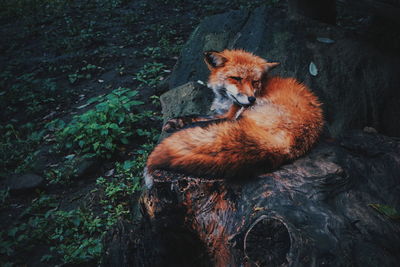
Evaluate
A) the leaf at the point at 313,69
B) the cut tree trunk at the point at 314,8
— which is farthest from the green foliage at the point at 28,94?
the cut tree trunk at the point at 314,8

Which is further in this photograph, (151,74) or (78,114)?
(151,74)

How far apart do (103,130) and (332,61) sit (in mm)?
3474

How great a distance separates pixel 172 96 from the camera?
14.7 ft

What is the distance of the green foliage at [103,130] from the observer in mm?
4199

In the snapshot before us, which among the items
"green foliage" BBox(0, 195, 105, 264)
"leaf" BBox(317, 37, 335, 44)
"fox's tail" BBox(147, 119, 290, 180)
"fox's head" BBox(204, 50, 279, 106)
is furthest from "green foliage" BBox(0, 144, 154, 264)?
"leaf" BBox(317, 37, 335, 44)

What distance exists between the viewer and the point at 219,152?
1.81 meters

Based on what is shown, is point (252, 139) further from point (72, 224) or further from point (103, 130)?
point (103, 130)

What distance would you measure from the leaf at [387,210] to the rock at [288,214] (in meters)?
0.02

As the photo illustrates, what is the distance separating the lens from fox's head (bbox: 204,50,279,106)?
3.04m

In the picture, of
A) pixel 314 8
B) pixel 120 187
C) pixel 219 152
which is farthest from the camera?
pixel 314 8

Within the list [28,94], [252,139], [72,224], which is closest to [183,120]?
[252,139]

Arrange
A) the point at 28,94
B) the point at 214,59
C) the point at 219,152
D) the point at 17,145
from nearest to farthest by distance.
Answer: the point at 219,152
the point at 214,59
the point at 17,145
the point at 28,94

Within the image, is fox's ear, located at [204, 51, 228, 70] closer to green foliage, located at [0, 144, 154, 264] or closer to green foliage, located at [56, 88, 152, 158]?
green foliage, located at [56, 88, 152, 158]

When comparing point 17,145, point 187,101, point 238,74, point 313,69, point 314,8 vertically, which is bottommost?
point 17,145
